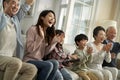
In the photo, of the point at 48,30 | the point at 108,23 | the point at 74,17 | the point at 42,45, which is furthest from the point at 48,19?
the point at 108,23

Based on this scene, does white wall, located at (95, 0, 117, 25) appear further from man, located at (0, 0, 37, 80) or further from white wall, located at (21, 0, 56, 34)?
man, located at (0, 0, 37, 80)

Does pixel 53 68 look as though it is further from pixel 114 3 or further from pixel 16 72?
pixel 114 3

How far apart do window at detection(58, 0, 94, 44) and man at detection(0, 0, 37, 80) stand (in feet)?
5.49

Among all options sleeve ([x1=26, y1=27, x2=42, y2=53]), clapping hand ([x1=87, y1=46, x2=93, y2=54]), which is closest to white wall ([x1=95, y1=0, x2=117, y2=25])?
clapping hand ([x1=87, y1=46, x2=93, y2=54])

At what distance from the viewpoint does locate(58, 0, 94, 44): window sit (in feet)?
13.3

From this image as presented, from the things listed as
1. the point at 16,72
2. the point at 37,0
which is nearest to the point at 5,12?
the point at 16,72

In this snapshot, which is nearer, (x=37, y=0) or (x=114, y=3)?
(x=37, y=0)

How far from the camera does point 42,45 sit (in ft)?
8.29

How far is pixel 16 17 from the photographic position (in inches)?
99.7

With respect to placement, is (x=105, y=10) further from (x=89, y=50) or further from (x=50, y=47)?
(x=50, y=47)

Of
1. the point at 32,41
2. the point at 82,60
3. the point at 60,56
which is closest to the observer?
the point at 32,41

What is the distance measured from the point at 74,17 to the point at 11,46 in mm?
2196

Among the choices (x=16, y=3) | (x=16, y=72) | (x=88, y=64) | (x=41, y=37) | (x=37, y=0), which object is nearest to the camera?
(x=16, y=72)

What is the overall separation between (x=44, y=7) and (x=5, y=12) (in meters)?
2.25
